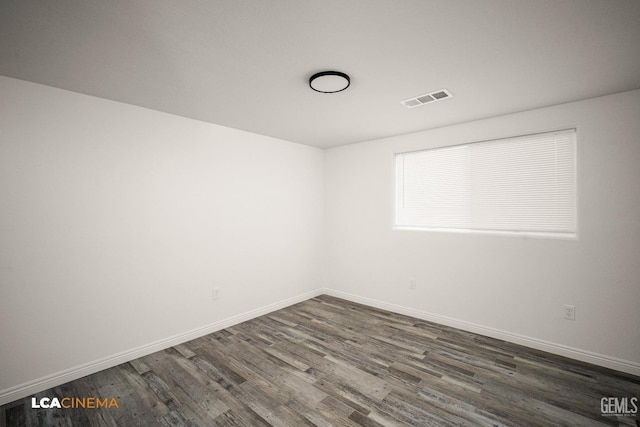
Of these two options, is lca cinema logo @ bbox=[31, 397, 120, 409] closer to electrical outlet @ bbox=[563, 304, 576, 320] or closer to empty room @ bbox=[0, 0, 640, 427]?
empty room @ bbox=[0, 0, 640, 427]

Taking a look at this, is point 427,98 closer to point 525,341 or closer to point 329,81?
point 329,81

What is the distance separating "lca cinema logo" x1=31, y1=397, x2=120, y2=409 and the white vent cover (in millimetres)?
3558

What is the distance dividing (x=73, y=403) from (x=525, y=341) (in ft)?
13.7

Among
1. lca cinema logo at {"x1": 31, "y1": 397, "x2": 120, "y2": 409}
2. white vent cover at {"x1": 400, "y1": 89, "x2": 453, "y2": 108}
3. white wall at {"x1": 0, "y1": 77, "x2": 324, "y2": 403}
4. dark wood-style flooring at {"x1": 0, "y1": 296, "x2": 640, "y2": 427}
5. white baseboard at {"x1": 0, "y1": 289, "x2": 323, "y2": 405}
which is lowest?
lca cinema logo at {"x1": 31, "y1": 397, "x2": 120, "y2": 409}

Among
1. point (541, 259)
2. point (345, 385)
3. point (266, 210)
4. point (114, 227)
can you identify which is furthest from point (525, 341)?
point (114, 227)

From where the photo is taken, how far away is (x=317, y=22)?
1.58m

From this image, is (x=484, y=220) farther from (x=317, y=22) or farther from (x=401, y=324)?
(x=317, y=22)

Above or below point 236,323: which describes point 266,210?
above

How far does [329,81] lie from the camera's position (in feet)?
7.27

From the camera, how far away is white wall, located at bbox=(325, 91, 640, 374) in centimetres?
253

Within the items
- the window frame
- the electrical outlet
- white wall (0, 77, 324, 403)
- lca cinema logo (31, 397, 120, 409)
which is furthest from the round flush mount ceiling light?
the electrical outlet

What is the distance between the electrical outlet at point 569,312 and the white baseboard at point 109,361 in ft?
11.5


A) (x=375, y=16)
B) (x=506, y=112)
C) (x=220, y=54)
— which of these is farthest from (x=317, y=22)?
(x=506, y=112)

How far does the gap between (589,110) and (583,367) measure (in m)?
2.42
